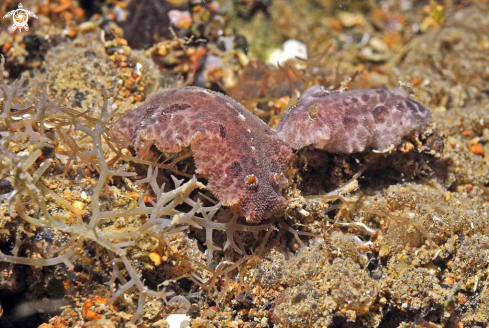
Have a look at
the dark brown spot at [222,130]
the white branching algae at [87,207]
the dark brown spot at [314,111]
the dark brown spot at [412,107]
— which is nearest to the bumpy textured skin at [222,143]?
the dark brown spot at [222,130]

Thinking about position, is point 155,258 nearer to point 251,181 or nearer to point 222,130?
point 251,181

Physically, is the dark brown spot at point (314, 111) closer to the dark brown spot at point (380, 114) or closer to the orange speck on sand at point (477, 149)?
the dark brown spot at point (380, 114)

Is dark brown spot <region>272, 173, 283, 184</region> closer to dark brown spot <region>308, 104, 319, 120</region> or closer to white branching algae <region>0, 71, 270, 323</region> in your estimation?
white branching algae <region>0, 71, 270, 323</region>

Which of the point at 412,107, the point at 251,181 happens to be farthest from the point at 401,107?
the point at 251,181

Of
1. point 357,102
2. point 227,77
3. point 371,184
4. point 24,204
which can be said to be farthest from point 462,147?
point 24,204

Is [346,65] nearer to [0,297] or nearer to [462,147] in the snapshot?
[462,147]

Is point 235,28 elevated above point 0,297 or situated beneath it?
elevated above

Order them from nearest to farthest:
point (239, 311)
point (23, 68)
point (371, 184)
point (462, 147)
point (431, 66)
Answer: point (239, 311), point (371, 184), point (462, 147), point (23, 68), point (431, 66)
